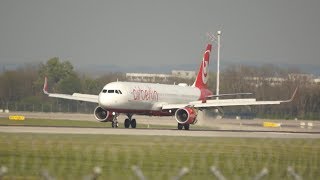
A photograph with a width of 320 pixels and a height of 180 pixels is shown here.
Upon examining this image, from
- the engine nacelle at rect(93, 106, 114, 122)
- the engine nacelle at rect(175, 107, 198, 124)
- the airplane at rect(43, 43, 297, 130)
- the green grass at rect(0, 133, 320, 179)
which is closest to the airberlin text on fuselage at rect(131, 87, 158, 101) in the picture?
the airplane at rect(43, 43, 297, 130)

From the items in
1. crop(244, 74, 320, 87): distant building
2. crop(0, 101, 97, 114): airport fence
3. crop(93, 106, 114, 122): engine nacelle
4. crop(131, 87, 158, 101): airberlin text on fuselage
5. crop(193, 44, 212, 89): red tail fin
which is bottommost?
crop(93, 106, 114, 122): engine nacelle

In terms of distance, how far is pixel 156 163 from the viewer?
37.1 meters

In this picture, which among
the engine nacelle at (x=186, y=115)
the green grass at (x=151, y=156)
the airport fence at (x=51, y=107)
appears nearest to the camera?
the green grass at (x=151, y=156)

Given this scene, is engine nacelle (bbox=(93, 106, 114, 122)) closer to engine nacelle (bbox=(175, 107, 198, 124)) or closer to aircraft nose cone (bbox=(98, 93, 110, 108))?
aircraft nose cone (bbox=(98, 93, 110, 108))

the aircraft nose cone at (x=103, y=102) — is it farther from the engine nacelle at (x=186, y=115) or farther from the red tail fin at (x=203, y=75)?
the red tail fin at (x=203, y=75)

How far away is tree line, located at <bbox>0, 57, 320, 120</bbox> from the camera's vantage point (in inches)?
5374

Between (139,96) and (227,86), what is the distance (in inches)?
3208

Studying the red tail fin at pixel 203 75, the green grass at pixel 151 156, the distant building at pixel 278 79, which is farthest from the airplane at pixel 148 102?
the distant building at pixel 278 79

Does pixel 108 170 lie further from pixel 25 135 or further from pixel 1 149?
pixel 25 135

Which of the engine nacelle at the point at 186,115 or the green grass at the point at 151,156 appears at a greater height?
the engine nacelle at the point at 186,115

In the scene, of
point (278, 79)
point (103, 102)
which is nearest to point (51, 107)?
point (278, 79)

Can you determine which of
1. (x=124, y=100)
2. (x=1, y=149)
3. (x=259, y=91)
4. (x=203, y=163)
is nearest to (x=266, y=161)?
(x=203, y=163)

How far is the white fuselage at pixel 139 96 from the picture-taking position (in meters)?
75.2

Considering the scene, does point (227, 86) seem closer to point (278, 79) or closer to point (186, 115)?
point (278, 79)
